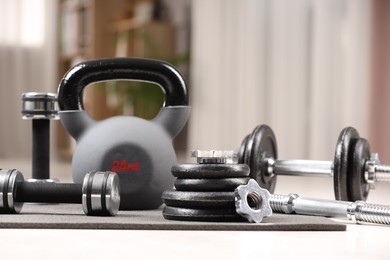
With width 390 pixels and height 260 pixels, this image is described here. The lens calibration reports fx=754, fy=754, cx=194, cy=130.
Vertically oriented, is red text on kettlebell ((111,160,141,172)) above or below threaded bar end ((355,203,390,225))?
above

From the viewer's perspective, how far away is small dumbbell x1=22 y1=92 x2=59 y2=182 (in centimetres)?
172

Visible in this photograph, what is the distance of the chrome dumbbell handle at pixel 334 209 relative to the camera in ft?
4.71

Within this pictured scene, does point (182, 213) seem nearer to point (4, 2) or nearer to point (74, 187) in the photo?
point (74, 187)

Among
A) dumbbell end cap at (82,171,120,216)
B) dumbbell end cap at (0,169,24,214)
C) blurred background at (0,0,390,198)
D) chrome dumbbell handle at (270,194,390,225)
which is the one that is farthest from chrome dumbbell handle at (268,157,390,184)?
blurred background at (0,0,390,198)

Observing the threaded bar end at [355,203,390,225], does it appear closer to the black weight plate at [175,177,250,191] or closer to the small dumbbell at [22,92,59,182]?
the black weight plate at [175,177,250,191]

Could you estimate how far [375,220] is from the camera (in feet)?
4.73

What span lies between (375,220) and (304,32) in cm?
311

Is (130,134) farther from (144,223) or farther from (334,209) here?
(334,209)

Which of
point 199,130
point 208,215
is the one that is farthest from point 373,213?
→ point 199,130

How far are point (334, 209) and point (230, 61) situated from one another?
3659 mm

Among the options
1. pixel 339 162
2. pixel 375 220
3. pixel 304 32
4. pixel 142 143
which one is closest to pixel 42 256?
pixel 142 143

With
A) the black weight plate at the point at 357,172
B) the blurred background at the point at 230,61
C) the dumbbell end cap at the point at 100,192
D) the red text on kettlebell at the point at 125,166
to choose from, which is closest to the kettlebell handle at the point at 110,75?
the red text on kettlebell at the point at 125,166

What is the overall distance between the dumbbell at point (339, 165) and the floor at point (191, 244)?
0.29 m

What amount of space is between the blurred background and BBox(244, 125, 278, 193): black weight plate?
2100 millimetres
